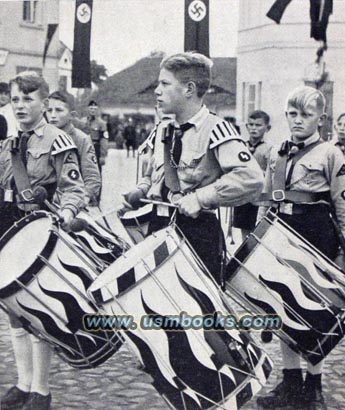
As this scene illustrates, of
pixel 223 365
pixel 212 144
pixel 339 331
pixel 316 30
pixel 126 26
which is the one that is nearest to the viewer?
pixel 223 365

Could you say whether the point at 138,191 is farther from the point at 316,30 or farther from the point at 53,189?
the point at 316,30

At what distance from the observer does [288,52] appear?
5.07 meters

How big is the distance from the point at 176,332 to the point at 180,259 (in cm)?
25

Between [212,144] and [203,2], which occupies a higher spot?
[203,2]

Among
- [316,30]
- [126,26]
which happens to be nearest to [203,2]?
[126,26]

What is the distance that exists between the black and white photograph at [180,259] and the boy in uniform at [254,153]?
1.76m

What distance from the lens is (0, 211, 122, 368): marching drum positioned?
2.81 m

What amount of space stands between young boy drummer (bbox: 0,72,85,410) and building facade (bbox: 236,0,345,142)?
5.23 feet

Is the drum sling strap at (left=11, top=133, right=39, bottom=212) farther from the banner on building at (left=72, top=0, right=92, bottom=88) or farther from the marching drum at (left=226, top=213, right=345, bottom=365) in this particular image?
the banner on building at (left=72, top=0, right=92, bottom=88)

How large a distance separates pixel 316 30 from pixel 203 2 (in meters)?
0.86

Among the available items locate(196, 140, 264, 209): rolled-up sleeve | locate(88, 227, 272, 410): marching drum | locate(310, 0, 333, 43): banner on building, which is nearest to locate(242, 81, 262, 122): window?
locate(310, 0, 333, 43): banner on building

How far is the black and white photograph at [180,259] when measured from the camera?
8.31 ft

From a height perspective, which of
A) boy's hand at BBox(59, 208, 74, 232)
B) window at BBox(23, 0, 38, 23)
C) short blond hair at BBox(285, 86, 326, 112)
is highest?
window at BBox(23, 0, 38, 23)

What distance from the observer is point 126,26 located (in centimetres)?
454
